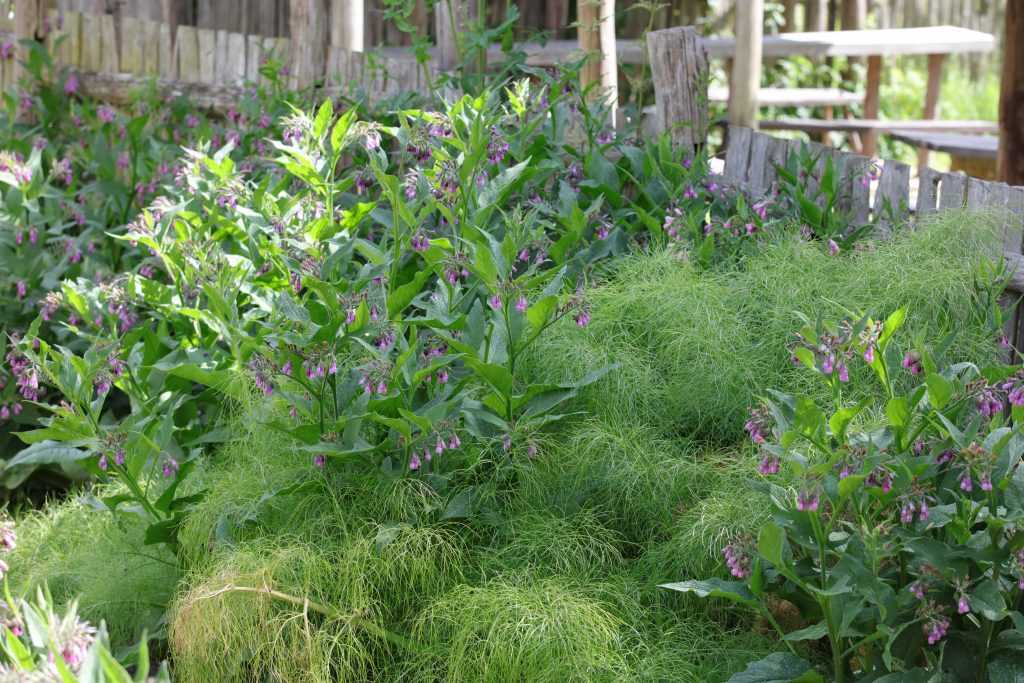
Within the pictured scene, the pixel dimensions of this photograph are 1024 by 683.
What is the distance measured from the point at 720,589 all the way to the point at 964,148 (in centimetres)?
693

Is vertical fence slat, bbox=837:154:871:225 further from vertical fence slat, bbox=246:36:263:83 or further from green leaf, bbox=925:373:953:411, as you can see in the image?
vertical fence slat, bbox=246:36:263:83

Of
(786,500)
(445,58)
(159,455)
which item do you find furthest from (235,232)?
(786,500)

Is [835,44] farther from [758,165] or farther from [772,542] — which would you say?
[772,542]

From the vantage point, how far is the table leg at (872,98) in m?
10.9

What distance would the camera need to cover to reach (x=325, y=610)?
3203 millimetres

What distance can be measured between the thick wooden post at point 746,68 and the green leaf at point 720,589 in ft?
10.3

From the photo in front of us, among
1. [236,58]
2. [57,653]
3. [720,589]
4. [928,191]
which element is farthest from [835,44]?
[57,653]

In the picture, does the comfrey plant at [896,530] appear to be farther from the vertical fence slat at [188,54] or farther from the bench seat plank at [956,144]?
the bench seat plank at [956,144]

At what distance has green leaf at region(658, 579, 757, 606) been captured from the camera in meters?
2.85

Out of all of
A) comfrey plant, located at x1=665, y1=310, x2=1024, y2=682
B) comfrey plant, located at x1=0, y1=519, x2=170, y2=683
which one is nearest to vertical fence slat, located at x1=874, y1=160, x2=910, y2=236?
comfrey plant, located at x1=665, y1=310, x2=1024, y2=682

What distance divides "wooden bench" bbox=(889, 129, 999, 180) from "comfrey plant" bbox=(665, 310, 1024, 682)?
608 centimetres

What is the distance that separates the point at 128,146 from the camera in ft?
20.3

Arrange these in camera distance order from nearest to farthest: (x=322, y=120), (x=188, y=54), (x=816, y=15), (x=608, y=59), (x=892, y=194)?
(x=322, y=120), (x=892, y=194), (x=608, y=59), (x=188, y=54), (x=816, y=15)

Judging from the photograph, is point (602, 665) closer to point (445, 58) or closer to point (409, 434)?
point (409, 434)
